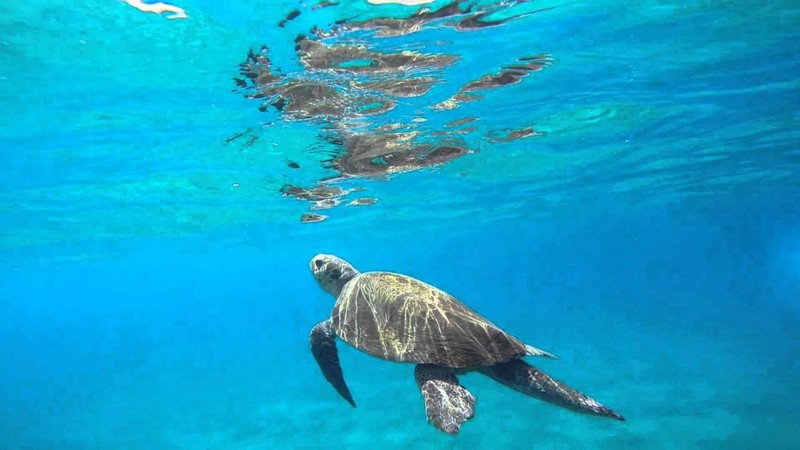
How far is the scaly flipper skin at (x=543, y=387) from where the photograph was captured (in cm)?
501

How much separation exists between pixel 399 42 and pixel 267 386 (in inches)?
1040

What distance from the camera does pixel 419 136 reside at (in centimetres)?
1659

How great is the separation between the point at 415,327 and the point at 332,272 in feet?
10.8

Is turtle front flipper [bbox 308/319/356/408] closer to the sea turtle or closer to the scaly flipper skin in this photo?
the sea turtle

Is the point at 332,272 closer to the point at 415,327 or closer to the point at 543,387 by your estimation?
the point at 415,327

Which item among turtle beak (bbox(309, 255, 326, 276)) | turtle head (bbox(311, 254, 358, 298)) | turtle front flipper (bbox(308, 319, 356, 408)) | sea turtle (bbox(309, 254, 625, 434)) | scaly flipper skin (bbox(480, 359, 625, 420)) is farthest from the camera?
turtle beak (bbox(309, 255, 326, 276))

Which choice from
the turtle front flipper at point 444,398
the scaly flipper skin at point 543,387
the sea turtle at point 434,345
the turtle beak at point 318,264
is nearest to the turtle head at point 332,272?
the turtle beak at point 318,264

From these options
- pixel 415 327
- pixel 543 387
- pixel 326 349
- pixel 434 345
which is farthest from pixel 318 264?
pixel 543 387

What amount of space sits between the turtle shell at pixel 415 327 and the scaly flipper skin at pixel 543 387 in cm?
21

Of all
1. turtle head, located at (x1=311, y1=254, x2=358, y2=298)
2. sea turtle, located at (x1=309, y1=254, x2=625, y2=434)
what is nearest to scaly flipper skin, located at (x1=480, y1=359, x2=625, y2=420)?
sea turtle, located at (x1=309, y1=254, x2=625, y2=434)

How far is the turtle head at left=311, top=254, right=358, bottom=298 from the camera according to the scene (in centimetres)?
889

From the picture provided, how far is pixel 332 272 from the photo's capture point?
352 inches

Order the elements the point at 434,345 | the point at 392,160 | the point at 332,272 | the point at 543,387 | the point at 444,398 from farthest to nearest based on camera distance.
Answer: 1. the point at 392,160
2. the point at 332,272
3. the point at 434,345
4. the point at 543,387
5. the point at 444,398

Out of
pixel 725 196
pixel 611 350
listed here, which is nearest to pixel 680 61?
pixel 611 350
